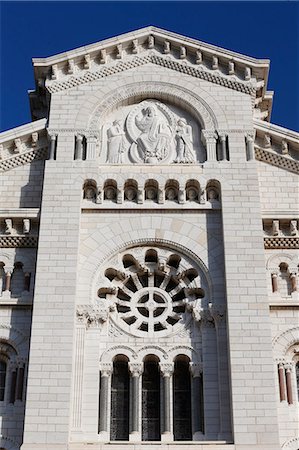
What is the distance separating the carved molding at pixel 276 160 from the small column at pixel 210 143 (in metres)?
1.40

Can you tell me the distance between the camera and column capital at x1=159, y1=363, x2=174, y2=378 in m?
19.9

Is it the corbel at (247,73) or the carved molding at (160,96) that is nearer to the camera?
the carved molding at (160,96)

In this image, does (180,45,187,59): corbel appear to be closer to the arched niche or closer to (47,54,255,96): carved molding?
(47,54,255,96): carved molding

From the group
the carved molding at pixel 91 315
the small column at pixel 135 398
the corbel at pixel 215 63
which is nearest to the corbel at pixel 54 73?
the corbel at pixel 215 63

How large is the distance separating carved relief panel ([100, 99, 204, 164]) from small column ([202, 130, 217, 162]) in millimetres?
341

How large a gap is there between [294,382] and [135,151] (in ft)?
27.5

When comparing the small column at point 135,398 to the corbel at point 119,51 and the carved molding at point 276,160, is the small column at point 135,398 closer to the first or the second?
the carved molding at point 276,160

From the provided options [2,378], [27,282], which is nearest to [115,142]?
[27,282]

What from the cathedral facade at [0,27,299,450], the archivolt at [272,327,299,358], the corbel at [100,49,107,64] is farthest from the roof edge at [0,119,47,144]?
the archivolt at [272,327,299,358]

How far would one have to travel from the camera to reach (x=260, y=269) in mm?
20906

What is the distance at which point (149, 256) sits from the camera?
2195cm

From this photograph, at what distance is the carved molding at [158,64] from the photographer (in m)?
24.8

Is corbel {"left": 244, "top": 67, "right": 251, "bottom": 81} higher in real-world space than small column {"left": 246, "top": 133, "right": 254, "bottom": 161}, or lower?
higher

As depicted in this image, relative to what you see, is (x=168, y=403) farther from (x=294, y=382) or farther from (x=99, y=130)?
(x=99, y=130)
